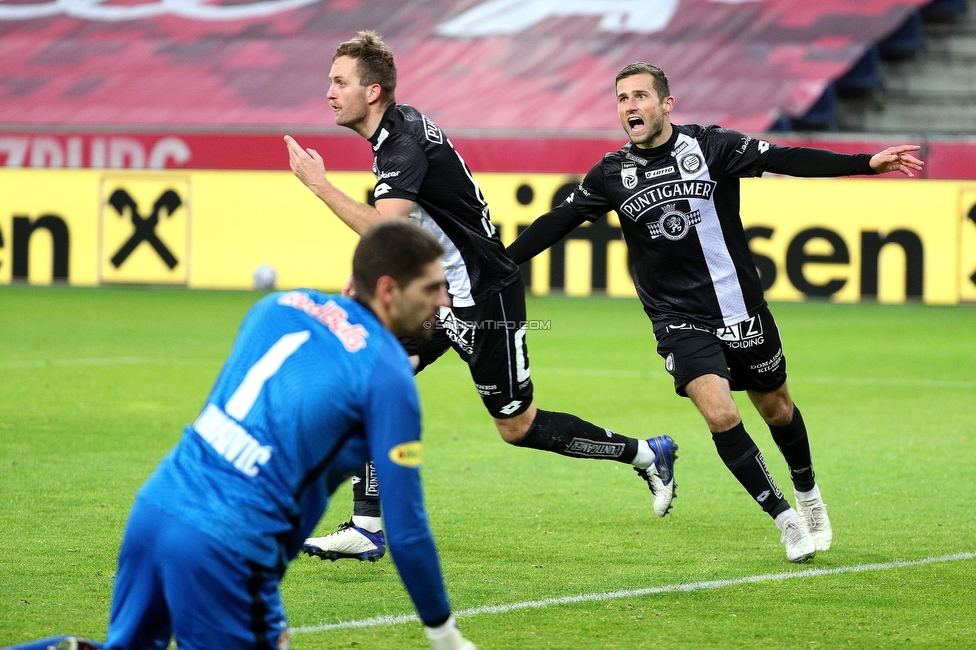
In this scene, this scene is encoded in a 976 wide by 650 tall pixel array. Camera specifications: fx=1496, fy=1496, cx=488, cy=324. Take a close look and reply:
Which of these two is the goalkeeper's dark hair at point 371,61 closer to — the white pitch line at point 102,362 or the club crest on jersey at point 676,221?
the club crest on jersey at point 676,221

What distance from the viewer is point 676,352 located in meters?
6.56

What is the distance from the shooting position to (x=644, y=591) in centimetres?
568

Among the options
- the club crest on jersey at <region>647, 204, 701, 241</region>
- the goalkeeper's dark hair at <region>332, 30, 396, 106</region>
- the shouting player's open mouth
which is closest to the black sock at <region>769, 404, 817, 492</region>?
the club crest on jersey at <region>647, 204, 701, 241</region>

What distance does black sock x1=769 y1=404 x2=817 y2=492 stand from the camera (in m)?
6.68

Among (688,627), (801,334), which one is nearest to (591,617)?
(688,627)

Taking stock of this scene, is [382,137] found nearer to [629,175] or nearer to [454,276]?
[454,276]

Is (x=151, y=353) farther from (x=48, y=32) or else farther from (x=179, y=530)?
(x=48, y=32)

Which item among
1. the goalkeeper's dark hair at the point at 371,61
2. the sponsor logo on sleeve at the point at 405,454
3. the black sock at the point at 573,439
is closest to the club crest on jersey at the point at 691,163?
the black sock at the point at 573,439

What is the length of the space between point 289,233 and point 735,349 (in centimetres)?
1433

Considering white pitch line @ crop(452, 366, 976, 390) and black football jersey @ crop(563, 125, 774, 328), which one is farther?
white pitch line @ crop(452, 366, 976, 390)

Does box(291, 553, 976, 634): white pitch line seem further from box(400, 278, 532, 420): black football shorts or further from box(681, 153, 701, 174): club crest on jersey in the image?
box(681, 153, 701, 174): club crest on jersey

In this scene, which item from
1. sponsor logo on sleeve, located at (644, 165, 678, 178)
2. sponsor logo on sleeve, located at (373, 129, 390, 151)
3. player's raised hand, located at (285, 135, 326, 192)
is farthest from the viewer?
sponsor logo on sleeve, located at (644, 165, 678, 178)

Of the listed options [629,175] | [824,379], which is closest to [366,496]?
[629,175]

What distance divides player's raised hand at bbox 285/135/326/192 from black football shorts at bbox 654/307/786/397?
1.85 metres
